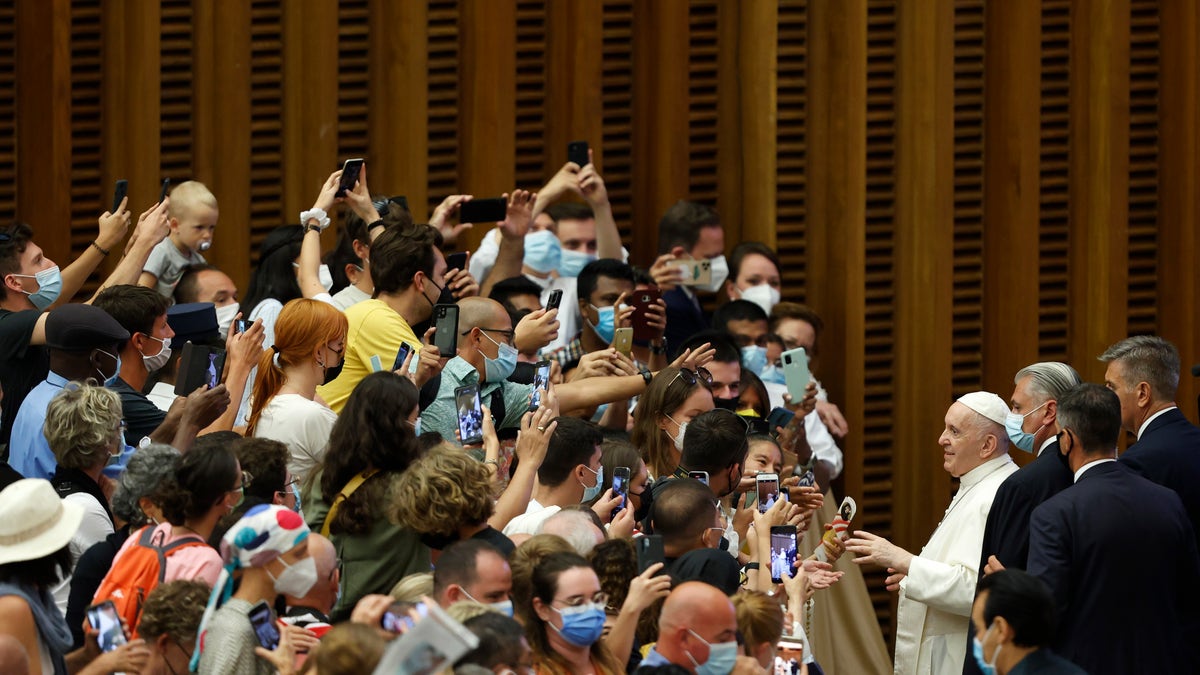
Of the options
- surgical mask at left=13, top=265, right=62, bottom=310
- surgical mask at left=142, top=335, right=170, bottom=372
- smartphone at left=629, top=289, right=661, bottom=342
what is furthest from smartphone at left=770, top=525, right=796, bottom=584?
surgical mask at left=13, top=265, right=62, bottom=310

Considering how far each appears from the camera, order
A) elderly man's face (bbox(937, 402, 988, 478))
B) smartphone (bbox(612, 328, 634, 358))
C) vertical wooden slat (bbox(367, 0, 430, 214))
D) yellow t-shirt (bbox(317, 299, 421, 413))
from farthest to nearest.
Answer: vertical wooden slat (bbox(367, 0, 430, 214)) < smartphone (bbox(612, 328, 634, 358)) < elderly man's face (bbox(937, 402, 988, 478)) < yellow t-shirt (bbox(317, 299, 421, 413))

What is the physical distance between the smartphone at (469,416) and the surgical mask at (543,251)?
267cm

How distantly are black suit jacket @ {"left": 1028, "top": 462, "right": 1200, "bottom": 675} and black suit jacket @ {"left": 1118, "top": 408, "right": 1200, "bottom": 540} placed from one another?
0.61 meters

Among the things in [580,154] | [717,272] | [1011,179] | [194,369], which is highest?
[580,154]

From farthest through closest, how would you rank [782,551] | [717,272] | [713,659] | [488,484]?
1. [717,272]
2. [782,551]
3. [488,484]
4. [713,659]

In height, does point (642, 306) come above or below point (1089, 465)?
above

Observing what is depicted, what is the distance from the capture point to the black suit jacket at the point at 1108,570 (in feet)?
20.1

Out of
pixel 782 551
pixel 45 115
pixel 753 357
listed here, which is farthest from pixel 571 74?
pixel 782 551

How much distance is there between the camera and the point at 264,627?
4348mm

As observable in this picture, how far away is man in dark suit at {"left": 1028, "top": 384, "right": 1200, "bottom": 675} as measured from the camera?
612 centimetres

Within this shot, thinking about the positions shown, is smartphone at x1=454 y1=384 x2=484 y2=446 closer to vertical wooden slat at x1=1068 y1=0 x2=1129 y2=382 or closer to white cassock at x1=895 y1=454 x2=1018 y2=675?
white cassock at x1=895 y1=454 x2=1018 y2=675

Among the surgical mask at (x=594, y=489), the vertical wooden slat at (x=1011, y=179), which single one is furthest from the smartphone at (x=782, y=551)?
the vertical wooden slat at (x=1011, y=179)

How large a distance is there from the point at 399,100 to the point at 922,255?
2788 millimetres

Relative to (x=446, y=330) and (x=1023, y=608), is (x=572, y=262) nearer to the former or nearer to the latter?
(x=446, y=330)
